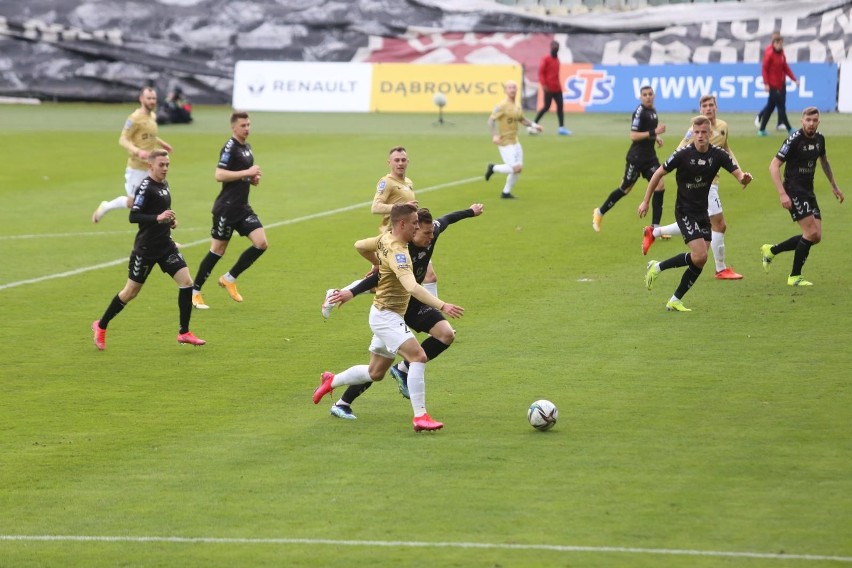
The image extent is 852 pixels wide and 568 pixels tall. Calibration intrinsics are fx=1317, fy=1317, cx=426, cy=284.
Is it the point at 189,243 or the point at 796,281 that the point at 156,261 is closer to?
the point at 189,243

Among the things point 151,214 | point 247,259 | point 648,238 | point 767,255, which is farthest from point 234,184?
point 767,255

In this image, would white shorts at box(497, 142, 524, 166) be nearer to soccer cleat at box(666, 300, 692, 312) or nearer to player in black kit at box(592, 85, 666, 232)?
player in black kit at box(592, 85, 666, 232)

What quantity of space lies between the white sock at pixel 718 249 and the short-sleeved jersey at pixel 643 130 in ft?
14.5

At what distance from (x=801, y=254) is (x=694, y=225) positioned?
91.9 inches

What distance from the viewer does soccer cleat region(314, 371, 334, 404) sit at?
12.8 meters

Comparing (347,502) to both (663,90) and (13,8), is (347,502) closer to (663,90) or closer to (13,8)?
(663,90)

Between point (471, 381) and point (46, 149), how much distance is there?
84.5 ft

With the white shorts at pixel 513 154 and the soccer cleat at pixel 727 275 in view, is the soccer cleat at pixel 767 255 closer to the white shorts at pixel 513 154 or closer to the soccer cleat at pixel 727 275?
the soccer cleat at pixel 727 275

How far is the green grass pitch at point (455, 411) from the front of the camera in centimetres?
935

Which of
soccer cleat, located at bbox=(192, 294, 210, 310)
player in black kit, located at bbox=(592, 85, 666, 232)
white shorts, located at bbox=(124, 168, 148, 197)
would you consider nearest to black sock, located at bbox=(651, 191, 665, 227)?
player in black kit, located at bbox=(592, 85, 666, 232)

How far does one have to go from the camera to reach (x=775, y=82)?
35.4 metres

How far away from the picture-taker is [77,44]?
5222cm

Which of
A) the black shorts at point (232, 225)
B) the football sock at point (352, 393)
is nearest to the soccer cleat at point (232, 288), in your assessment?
the black shorts at point (232, 225)

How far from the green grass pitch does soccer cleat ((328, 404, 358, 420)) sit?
104mm
